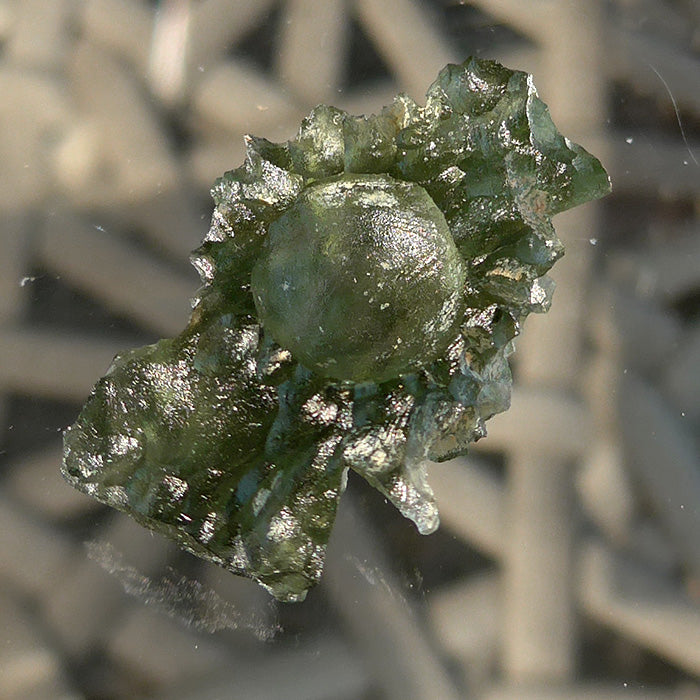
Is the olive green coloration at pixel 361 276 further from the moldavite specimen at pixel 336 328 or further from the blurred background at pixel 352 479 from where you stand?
the blurred background at pixel 352 479

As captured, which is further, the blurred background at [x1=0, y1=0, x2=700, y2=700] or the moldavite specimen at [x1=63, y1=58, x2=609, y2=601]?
the blurred background at [x1=0, y1=0, x2=700, y2=700]

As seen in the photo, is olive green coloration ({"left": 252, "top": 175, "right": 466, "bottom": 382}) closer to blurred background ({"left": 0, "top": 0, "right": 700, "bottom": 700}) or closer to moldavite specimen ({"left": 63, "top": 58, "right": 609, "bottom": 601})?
moldavite specimen ({"left": 63, "top": 58, "right": 609, "bottom": 601})

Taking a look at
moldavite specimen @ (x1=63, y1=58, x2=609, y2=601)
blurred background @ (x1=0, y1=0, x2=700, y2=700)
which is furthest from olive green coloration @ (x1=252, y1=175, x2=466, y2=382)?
blurred background @ (x1=0, y1=0, x2=700, y2=700)

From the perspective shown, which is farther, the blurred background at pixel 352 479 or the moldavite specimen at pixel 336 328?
the blurred background at pixel 352 479

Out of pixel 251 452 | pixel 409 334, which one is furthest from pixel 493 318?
pixel 251 452

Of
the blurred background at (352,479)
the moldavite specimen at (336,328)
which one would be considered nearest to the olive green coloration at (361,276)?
the moldavite specimen at (336,328)

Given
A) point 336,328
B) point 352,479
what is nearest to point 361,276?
point 336,328
